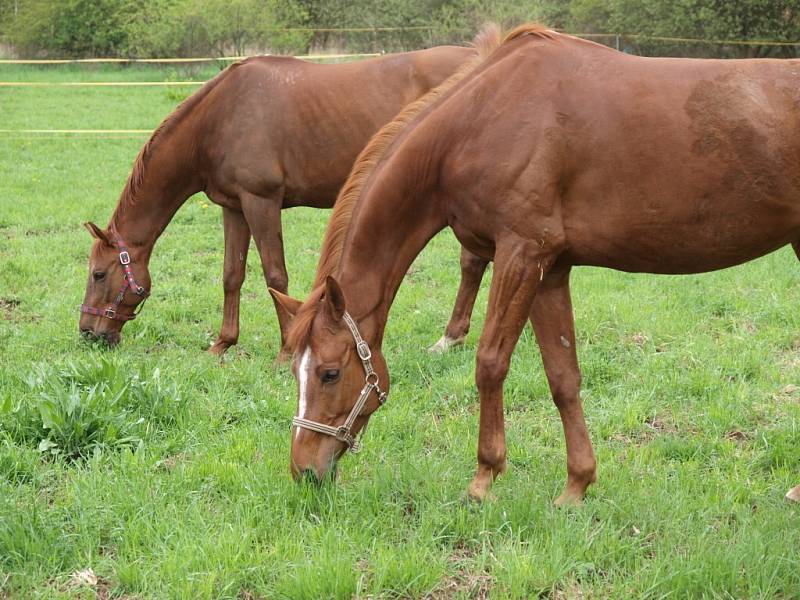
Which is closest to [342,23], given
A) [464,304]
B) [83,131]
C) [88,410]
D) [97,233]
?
[83,131]

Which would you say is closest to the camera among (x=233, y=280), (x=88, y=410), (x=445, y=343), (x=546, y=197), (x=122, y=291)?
(x=546, y=197)

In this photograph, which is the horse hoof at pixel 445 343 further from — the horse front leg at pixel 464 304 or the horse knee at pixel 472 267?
the horse knee at pixel 472 267

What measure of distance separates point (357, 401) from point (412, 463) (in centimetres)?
55

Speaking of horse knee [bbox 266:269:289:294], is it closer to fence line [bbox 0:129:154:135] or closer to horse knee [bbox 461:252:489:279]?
horse knee [bbox 461:252:489:279]

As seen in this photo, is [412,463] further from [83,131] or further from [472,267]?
[83,131]

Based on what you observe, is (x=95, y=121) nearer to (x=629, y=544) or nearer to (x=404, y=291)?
(x=404, y=291)

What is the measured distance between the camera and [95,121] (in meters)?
18.1

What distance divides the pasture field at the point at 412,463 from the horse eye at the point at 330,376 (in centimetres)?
48

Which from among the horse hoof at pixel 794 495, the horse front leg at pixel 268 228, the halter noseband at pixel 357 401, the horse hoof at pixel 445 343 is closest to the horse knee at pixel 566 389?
the halter noseband at pixel 357 401

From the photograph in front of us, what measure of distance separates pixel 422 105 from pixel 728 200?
1.39 m

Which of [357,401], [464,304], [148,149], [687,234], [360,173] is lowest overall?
[464,304]

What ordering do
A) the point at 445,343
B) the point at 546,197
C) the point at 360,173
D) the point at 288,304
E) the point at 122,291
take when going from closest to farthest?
the point at 546,197, the point at 288,304, the point at 360,173, the point at 445,343, the point at 122,291

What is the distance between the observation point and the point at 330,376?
11.5 ft

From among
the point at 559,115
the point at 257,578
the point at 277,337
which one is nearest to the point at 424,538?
the point at 257,578
